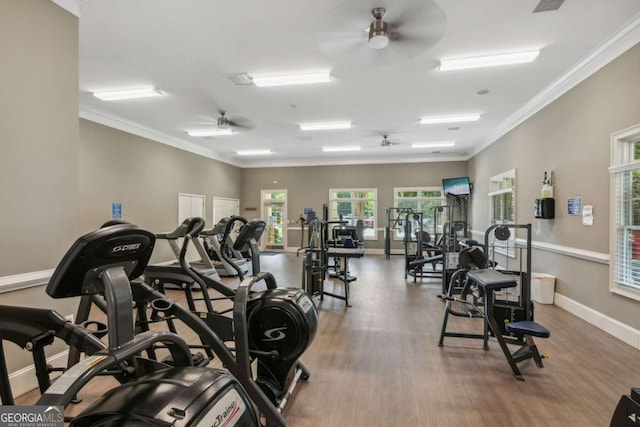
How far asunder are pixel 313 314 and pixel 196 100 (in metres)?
4.54

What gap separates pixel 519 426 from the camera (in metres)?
1.98

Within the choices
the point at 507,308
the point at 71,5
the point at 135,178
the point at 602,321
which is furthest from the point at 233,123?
the point at 602,321

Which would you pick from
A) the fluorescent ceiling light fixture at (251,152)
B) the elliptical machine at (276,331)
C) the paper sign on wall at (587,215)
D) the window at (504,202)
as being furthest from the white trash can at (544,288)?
the fluorescent ceiling light fixture at (251,152)

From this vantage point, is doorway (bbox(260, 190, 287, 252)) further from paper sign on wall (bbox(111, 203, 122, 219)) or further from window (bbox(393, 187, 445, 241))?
paper sign on wall (bbox(111, 203, 122, 219))

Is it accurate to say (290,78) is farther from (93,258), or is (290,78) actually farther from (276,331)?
(93,258)

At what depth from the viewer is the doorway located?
443 inches

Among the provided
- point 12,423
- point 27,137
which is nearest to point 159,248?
point 27,137

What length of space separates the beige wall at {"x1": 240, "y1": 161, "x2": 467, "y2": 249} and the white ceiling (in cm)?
342

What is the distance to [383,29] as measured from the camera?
2.60 metres

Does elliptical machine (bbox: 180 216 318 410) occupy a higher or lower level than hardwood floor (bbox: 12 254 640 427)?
higher

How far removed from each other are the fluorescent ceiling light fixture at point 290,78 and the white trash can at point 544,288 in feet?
14.5

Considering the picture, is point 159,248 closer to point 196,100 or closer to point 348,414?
point 196,100

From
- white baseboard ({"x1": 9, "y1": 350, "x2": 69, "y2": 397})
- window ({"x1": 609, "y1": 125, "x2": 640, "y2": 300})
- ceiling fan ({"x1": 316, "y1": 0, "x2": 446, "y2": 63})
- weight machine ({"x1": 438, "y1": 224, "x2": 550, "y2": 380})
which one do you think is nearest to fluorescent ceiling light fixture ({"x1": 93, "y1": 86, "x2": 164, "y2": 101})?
ceiling fan ({"x1": 316, "y1": 0, "x2": 446, "y2": 63})

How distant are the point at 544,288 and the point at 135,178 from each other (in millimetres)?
7894
